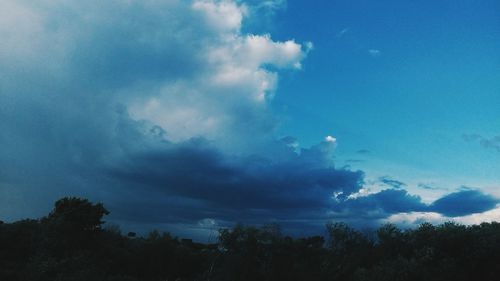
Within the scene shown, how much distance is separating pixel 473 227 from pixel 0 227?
53391 mm

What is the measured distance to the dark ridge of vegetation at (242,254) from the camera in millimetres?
36625

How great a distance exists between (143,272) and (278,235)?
1733 centimetres

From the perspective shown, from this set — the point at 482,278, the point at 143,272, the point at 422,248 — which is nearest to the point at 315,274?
the point at 422,248

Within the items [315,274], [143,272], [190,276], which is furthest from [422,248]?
[143,272]

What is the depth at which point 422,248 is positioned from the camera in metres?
39.1

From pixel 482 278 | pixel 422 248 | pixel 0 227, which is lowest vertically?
pixel 482 278

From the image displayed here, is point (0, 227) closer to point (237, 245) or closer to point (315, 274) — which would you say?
point (237, 245)

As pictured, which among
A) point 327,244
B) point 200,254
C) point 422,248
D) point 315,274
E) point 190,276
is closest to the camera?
point 422,248

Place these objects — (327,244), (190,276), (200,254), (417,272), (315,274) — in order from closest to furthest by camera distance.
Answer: (417,272)
(315,274)
(327,244)
(190,276)
(200,254)

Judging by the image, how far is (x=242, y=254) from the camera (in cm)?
4925

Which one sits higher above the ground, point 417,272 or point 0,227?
point 0,227

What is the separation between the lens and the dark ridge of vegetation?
36.6 m

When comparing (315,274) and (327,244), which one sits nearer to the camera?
(315,274)

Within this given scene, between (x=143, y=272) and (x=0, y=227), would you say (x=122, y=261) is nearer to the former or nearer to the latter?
(x=143, y=272)
